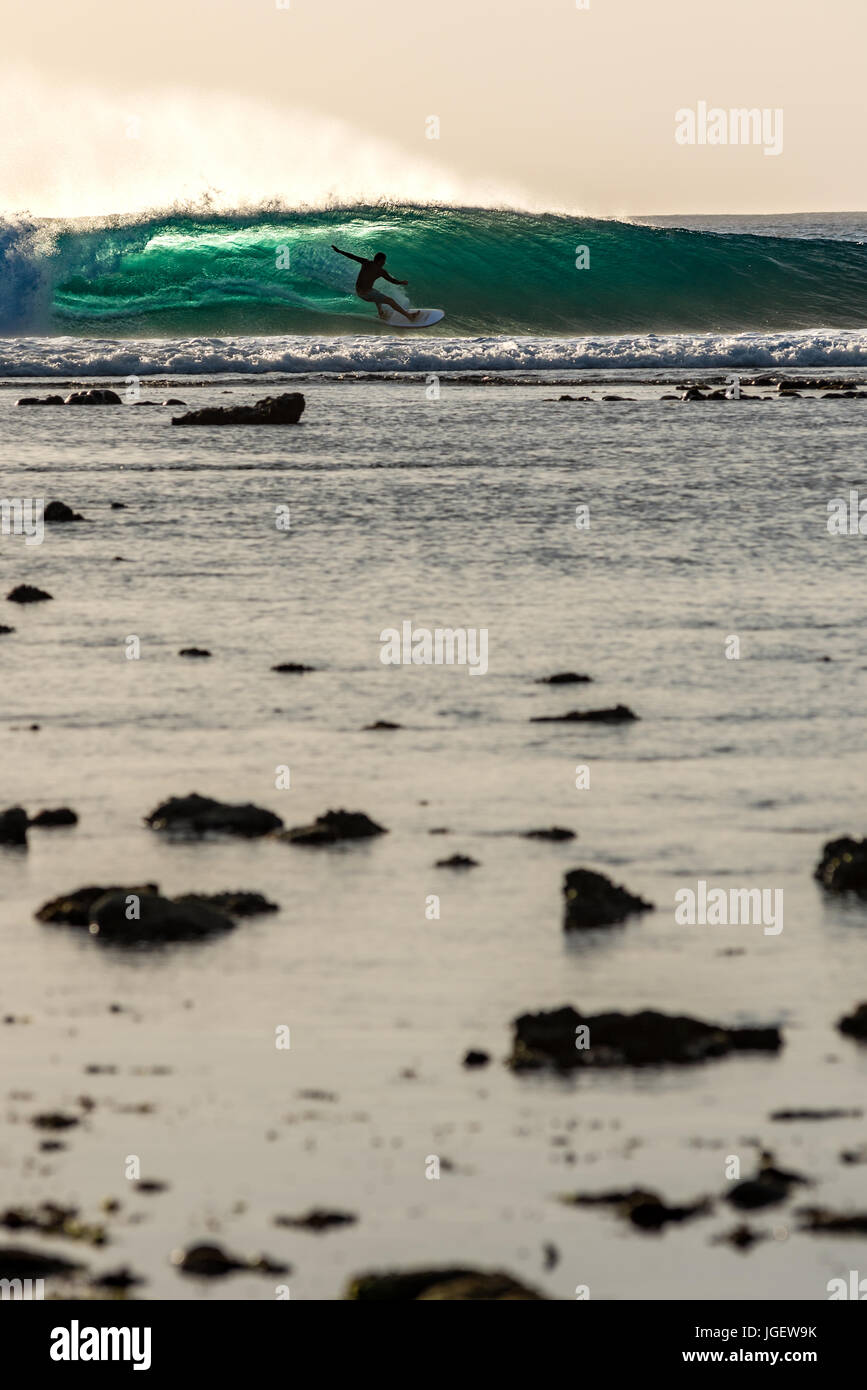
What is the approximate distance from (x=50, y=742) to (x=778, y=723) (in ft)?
14.7

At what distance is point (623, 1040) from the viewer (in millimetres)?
7367

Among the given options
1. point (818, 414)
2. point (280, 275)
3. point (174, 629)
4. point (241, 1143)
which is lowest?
point (241, 1143)

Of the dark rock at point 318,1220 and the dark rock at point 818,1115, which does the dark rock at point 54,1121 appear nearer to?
the dark rock at point 318,1220

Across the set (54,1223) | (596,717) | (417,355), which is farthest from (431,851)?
(417,355)

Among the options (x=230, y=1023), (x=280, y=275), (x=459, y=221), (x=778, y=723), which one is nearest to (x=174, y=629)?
(x=778, y=723)

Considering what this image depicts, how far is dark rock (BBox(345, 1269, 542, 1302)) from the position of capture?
5.56 metres

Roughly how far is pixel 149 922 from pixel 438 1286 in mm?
3279

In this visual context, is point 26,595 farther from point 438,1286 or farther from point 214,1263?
point 438,1286

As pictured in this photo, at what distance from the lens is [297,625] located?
1631 centimetres

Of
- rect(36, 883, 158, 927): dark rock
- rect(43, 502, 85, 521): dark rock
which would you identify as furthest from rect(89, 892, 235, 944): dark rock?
rect(43, 502, 85, 521): dark rock

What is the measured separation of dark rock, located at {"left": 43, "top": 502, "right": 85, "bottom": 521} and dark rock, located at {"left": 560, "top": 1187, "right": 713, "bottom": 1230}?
1827 cm

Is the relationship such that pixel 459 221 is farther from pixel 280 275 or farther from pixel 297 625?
pixel 297 625

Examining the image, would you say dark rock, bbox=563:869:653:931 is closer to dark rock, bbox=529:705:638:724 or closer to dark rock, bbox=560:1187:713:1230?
dark rock, bbox=560:1187:713:1230

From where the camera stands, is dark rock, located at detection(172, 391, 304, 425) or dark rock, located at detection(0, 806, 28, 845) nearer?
dark rock, located at detection(0, 806, 28, 845)
